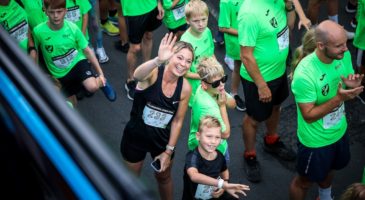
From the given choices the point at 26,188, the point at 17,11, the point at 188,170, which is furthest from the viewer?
the point at 17,11

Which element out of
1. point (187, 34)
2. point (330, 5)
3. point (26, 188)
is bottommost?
point (330, 5)

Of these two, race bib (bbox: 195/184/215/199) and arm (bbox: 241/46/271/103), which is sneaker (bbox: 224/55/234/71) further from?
race bib (bbox: 195/184/215/199)

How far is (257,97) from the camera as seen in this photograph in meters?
3.89

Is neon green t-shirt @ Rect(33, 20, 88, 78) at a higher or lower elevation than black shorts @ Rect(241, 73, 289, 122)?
higher

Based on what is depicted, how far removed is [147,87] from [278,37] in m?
1.10

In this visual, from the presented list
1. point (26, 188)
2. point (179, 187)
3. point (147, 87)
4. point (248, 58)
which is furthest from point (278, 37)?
point (26, 188)

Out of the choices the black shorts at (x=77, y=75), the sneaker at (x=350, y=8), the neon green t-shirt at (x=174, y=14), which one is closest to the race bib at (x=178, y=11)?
the neon green t-shirt at (x=174, y=14)

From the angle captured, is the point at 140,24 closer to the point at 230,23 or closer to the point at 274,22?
the point at 230,23

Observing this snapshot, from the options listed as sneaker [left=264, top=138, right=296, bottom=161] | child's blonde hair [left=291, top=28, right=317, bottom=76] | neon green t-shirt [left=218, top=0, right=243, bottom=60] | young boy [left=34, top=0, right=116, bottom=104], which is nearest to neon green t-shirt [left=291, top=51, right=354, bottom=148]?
child's blonde hair [left=291, top=28, right=317, bottom=76]

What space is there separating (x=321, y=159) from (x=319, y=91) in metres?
0.48

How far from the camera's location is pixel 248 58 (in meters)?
3.65

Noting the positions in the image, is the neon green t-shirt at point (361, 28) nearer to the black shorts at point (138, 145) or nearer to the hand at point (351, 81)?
the hand at point (351, 81)

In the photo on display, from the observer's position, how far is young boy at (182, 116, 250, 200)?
3.07 metres

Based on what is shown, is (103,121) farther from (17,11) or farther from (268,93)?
(268,93)
